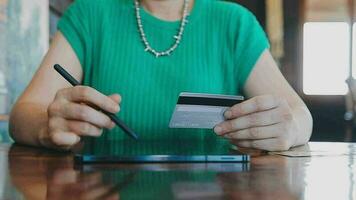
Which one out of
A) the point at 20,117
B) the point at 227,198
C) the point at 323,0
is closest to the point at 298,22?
the point at 323,0

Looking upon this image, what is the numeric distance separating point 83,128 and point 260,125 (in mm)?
263

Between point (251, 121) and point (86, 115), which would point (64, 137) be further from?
point (251, 121)

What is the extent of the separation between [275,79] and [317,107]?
3.27 meters

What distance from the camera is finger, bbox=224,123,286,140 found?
82 cm

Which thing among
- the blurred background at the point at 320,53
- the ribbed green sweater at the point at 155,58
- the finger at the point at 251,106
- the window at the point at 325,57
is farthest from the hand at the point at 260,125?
the window at the point at 325,57

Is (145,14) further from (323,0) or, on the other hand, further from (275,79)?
(323,0)

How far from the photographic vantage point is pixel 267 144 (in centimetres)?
85

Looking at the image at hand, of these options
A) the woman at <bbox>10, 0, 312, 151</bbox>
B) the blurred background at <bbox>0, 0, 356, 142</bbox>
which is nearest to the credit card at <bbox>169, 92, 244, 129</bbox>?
the woman at <bbox>10, 0, 312, 151</bbox>

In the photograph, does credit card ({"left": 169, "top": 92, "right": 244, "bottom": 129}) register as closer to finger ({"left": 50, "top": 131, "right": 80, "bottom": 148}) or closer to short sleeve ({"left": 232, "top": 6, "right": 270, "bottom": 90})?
finger ({"left": 50, "top": 131, "right": 80, "bottom": 148})

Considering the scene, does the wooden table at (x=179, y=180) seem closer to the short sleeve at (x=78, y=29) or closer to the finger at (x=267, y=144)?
the finger at (x=267, y=144)

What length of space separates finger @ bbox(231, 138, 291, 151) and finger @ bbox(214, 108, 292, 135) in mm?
33

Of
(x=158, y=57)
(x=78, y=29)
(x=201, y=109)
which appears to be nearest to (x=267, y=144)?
(x=201, y=109)

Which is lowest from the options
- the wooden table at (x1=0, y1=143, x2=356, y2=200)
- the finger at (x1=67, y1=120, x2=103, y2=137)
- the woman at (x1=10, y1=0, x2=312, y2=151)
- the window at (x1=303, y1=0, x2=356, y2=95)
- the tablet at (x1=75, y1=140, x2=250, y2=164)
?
the wooden table at (x1=0, y1=143, x2=356, y2=200)

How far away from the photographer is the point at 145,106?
1142mm
